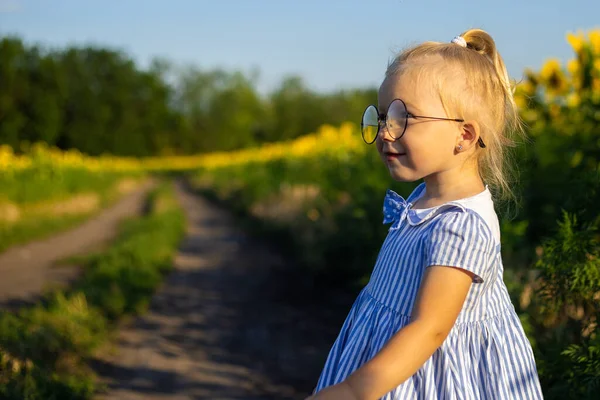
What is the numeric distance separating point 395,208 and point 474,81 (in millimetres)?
316

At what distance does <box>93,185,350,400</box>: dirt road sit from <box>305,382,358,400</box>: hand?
205 cm

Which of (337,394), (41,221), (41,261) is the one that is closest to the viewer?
(337,394)

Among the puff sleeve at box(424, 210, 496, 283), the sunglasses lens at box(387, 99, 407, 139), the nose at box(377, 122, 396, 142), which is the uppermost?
the sunglasses lens at box(387, 99, 407, 139)

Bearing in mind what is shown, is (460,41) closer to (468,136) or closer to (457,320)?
(468,136)

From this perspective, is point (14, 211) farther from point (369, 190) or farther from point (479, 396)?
point (479, 396)

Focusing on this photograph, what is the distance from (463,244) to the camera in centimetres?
126

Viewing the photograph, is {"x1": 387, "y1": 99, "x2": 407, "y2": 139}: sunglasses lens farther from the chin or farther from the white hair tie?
the white hair tie

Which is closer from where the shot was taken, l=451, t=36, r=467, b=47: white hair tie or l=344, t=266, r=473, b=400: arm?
l=344, t=266, r=473, b=400: arm

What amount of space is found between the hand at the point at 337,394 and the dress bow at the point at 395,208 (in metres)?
0.40

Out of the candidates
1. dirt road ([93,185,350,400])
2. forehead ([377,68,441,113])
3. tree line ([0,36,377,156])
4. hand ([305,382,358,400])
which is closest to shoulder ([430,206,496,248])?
forehead ([377,68,441,113])

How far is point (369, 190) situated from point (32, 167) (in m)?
12.7

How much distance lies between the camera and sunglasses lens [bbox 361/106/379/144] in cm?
143

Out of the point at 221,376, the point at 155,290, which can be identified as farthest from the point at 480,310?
the point at 155,290

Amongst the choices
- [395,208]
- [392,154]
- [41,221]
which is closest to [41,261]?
[41,221]
